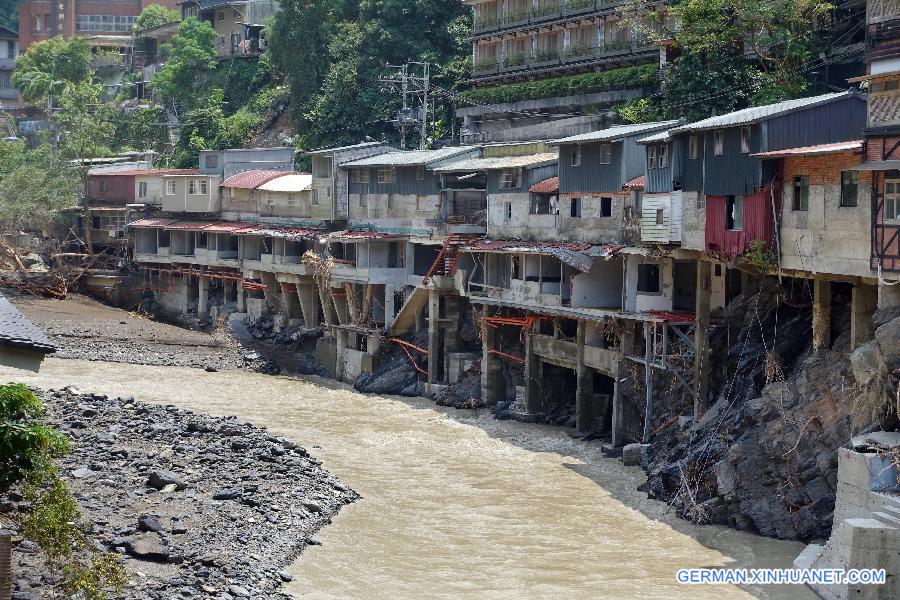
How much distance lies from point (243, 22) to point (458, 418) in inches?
2327

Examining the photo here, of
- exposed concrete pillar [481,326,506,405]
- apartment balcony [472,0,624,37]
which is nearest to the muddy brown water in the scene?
exposed concrete pillar [481,326,506,405]

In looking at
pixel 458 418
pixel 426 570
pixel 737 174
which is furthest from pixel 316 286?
pixel 426 570

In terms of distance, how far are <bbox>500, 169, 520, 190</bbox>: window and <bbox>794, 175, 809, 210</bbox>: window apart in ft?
56.6

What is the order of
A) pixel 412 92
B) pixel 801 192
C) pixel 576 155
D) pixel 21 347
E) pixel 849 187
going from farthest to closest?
1. pixel 412 92
2. pixel 576 155
3. pixel 801 192
4. pixel 849 187
5. pixel 21 347

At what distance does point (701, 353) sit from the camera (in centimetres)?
3903

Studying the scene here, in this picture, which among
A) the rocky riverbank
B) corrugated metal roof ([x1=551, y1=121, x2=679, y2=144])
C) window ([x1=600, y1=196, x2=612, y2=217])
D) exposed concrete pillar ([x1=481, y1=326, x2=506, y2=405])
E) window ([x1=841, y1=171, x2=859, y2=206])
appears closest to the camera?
the rocky riverbank

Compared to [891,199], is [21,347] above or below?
below

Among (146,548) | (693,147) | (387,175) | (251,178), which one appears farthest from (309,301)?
(146,548)

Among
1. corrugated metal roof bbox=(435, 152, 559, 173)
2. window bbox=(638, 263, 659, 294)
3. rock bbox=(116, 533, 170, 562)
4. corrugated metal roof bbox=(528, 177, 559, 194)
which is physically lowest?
rock bbox=(116, 533, 170, 562)

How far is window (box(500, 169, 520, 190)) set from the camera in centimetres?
5197

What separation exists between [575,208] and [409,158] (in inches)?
504

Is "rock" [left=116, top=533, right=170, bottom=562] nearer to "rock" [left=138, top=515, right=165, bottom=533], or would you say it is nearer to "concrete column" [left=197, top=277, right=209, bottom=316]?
"rock" [left=138, top=515, right=165, bottom=533]

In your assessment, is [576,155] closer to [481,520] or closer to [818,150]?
[818,150]

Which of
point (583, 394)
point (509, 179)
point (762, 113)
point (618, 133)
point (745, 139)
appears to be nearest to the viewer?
point (745, 139)
